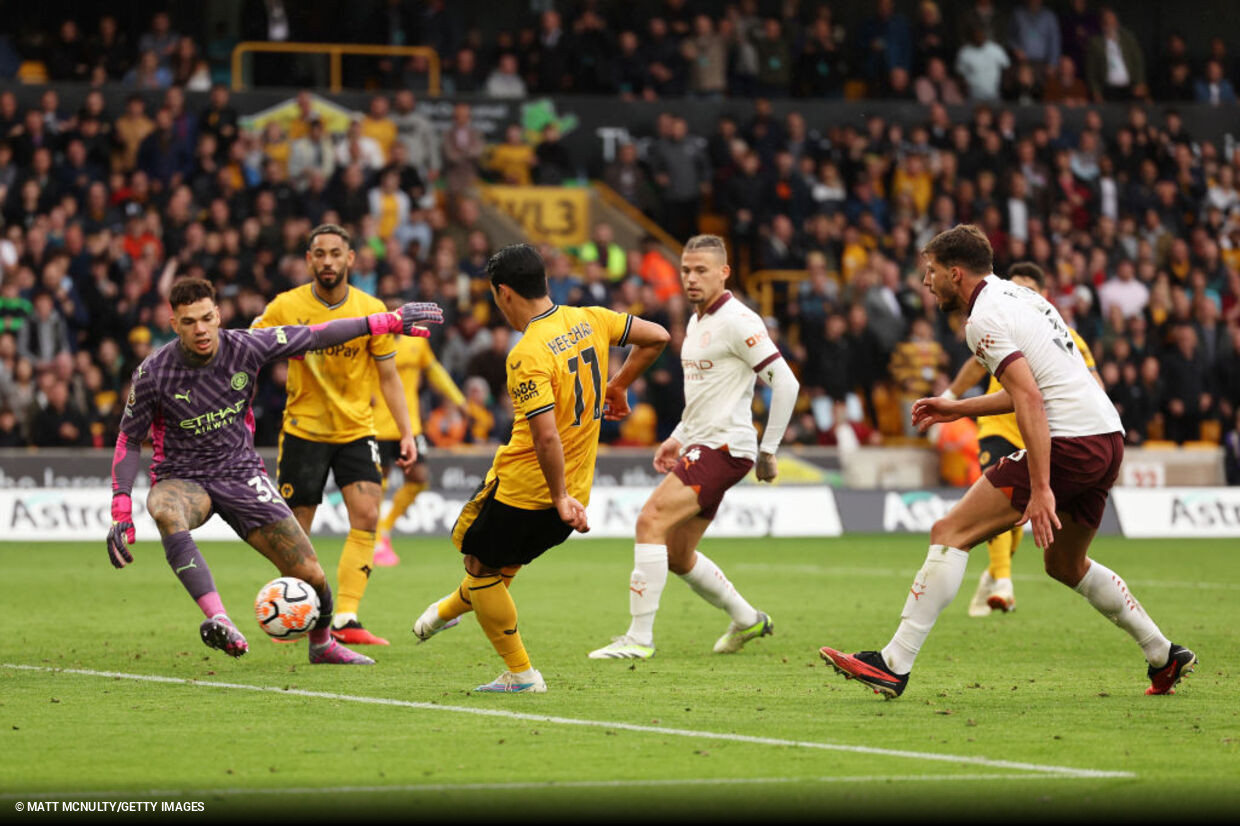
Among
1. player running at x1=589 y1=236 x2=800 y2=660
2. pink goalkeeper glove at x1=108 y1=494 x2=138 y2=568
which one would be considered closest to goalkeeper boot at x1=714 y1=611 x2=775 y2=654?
player running at x1=589 y1=236 x2=800 y2=660

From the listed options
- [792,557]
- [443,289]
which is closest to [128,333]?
[443,289]

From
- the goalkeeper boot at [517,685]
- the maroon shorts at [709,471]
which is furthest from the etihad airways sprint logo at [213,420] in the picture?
the maroon shorts at [709,471]

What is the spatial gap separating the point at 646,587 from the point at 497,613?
2088mm

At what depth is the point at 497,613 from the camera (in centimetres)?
851

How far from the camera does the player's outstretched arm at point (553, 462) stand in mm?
7965

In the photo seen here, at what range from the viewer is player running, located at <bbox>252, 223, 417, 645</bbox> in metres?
11.2

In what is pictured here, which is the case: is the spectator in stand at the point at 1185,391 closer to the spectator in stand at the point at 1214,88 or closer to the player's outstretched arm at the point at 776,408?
the spectator in stand at the point at 1214,88

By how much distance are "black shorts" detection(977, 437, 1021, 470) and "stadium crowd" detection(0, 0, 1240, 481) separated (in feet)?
32.6

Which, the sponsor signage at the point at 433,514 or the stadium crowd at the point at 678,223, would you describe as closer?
the sponsor signage at the point at 433,514

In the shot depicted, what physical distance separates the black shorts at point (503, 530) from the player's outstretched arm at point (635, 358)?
0.85 m

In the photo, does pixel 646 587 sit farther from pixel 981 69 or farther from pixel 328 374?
pixel 981 69

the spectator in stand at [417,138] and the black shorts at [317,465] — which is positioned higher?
the spectator in stand at [417,138]

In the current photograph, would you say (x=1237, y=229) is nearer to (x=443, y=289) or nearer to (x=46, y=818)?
(x=443, y=289)

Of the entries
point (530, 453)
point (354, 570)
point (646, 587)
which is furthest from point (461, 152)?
point (530, 453)
